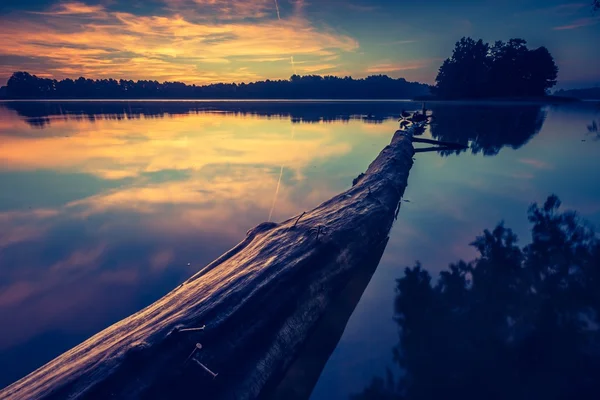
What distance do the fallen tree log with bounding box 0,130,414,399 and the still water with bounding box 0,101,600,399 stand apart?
662mm

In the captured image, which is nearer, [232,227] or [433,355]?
[433,355]

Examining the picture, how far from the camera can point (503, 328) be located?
3779 millimetres

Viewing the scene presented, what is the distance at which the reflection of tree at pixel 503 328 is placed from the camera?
121 inches

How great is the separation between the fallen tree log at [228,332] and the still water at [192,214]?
66 cm

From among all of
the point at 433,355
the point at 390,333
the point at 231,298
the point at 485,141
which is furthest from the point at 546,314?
the point at 485,141

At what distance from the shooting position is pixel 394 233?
6789 mm

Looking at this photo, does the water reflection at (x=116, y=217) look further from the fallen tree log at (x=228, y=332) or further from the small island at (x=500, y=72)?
the small island at (x=500, y=72)

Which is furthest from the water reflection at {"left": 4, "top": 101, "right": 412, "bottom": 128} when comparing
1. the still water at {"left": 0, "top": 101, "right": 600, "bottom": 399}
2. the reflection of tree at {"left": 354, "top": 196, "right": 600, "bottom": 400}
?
the reflection of tree at {"left": 354, "top": 196, "right": 600, "bottom": 400}

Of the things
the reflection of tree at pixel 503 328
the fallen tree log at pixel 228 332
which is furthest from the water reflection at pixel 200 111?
the fallen tree log at pixel 228 332

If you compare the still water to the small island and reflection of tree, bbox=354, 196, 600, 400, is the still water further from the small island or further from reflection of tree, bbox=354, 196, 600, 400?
the small island

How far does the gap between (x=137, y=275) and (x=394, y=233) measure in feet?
17.3

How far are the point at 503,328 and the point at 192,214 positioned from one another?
6799 mm

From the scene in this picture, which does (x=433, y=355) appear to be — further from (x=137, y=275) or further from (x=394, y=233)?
(x=137, y=275)

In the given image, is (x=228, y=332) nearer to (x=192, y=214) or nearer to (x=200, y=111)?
(x=192, y=214)
